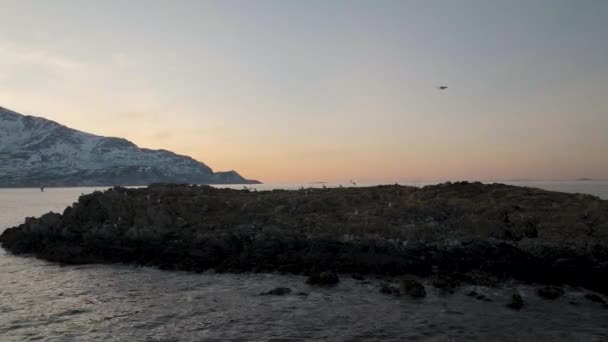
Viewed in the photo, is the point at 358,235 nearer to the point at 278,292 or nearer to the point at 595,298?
the point at 278,292

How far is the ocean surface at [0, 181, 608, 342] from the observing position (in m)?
19.6

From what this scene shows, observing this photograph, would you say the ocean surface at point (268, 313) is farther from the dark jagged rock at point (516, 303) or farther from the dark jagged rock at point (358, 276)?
the dark jagged rock at point (358, 276)

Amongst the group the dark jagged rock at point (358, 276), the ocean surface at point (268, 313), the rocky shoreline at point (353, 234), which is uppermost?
the rocky shoreline at point (353, 234)

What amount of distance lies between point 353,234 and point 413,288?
39.2ft

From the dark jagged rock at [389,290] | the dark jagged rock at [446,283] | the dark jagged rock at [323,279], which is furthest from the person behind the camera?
the dark jagged rock at [323,279]

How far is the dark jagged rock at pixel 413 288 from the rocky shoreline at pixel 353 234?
0.20 m

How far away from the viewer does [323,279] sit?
1115 inches

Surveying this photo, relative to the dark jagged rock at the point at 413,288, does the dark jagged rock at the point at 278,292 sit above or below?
below

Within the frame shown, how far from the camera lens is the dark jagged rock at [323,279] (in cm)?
2827

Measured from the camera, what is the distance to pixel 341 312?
22656 mm

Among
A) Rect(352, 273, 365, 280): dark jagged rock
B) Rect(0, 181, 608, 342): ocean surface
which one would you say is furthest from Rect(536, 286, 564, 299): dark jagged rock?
Rect(352, 273, 365, 280): dark jagged rock

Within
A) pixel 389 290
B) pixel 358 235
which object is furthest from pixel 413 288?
pixel 358 235

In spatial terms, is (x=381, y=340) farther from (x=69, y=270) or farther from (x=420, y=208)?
(x=69, y=270)

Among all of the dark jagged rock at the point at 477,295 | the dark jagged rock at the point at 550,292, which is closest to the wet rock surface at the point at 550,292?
the dark jagged rock at the point at 550,292
